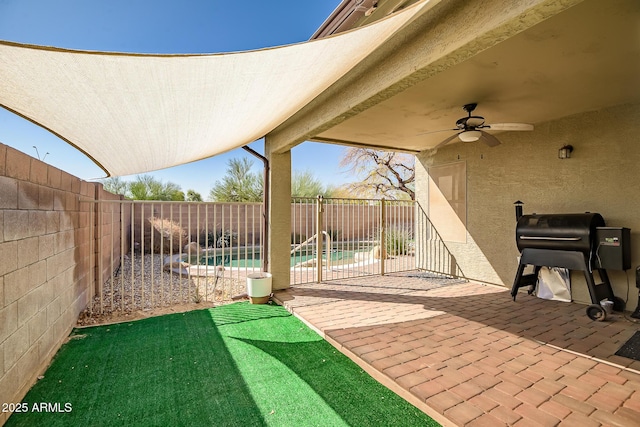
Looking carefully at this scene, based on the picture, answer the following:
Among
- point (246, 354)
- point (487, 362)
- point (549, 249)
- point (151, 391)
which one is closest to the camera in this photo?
point (151, 391)

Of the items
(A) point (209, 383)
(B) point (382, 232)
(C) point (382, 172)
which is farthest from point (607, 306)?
(C) point (382, 172)

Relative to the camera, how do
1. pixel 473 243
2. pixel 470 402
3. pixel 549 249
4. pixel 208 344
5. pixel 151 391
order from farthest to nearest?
pixel 473 243
pixel 549 249
pixel 208 344
pixel 151 391
pixel 470 402

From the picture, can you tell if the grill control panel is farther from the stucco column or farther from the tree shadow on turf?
the stucco column

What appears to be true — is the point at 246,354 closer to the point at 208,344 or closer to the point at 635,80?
the point at 208,344

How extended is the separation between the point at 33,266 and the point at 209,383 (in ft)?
6.90

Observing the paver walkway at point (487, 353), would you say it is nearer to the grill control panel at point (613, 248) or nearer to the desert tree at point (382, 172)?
the grill control panel at point (613, 248)

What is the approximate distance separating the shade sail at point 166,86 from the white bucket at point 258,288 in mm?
2750

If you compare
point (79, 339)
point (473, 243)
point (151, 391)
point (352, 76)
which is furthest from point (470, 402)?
point (473, 243)

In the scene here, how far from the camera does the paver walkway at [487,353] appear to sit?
101 inches

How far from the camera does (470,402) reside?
2.62m

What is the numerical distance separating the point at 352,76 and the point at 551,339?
14.0 feet

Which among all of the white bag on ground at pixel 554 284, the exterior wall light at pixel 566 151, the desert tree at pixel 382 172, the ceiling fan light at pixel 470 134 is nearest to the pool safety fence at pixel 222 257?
the white bag on ground at pixel 554 284

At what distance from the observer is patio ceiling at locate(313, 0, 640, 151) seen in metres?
2.87

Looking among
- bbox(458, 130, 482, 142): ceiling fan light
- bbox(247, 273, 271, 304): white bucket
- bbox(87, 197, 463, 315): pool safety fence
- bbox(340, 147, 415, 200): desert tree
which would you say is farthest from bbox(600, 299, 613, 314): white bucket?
bbox(340, 147, 415, 200): desert tree
